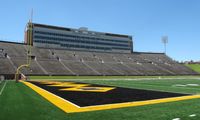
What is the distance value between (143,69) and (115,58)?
10.5 m

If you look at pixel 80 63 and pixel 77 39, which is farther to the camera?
pixel 77 39

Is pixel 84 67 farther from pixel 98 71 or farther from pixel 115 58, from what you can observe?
pixel 115 58

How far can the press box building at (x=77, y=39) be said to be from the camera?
249ft

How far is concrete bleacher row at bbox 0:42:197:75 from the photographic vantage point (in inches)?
2201

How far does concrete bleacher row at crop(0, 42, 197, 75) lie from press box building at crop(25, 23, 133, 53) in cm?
539

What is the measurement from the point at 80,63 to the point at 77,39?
1909cm

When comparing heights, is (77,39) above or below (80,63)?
above

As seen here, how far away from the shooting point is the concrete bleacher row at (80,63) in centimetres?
5591

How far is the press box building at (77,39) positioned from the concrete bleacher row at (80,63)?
539 centimetres

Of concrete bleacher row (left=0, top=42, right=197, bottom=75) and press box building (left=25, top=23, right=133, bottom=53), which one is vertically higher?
press box building (left=25, top=23, right=133, bottom=53)

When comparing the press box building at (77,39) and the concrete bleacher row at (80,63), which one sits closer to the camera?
the concrete bleacher row at (80,63)

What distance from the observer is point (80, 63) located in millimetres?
65938

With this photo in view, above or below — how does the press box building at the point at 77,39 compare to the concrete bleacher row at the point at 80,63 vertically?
above

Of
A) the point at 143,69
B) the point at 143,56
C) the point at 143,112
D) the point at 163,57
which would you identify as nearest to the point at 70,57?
the point at 143,69
